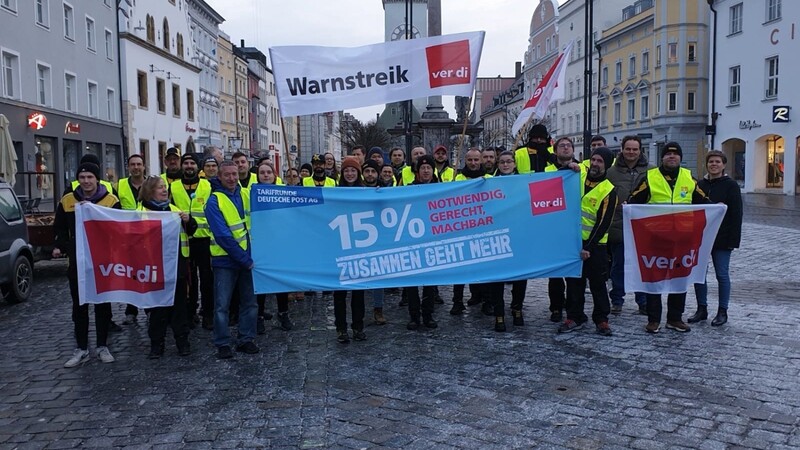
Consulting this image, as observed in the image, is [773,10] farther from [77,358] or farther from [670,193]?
[77,358]

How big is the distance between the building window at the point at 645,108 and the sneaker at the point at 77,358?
48.4 metres

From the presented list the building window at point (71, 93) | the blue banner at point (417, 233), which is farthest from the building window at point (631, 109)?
the blue banner at point (417, 233)

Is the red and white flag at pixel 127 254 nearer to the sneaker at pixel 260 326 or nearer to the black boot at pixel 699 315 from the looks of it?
the sneaker at pixel 260 326

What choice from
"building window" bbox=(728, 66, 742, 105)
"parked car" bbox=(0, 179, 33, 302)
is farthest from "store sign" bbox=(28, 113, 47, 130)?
"building window" bbox=(728, 66, 742, 105)

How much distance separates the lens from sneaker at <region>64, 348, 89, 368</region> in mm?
6832

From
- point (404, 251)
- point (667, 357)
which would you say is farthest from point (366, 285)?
point (667, 357)

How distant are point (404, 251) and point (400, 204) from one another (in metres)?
0.50

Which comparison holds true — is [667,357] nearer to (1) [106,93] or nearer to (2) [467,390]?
(2) [467,390]

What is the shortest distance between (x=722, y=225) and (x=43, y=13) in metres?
28.1

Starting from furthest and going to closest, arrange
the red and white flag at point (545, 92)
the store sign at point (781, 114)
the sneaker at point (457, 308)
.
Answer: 1. the store sign at point (781, 114)
2. the red and white flag at point (545, 92)
3. the sneaker at point (457, 308)

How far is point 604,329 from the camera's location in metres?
7.58

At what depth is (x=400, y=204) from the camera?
24.7ft

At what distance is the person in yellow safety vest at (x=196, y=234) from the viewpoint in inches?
313

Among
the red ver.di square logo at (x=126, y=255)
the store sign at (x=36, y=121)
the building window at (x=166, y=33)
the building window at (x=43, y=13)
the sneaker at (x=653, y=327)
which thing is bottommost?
the sneaker at (x=653, y=327)
